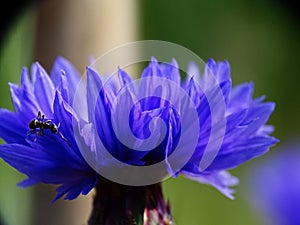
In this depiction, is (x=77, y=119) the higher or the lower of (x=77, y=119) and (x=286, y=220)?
the higher

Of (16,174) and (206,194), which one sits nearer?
(16,174)

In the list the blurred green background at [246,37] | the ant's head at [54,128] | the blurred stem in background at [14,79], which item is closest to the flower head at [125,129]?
the ant's head at [54,128]

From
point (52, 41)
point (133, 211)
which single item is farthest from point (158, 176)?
point (52, 41)

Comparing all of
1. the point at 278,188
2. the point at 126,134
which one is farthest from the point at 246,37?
the point at 126,134

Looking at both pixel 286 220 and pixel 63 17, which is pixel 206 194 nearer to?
pixel 286 220

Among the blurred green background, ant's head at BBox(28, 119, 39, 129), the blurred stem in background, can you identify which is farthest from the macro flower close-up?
the blurred green background
